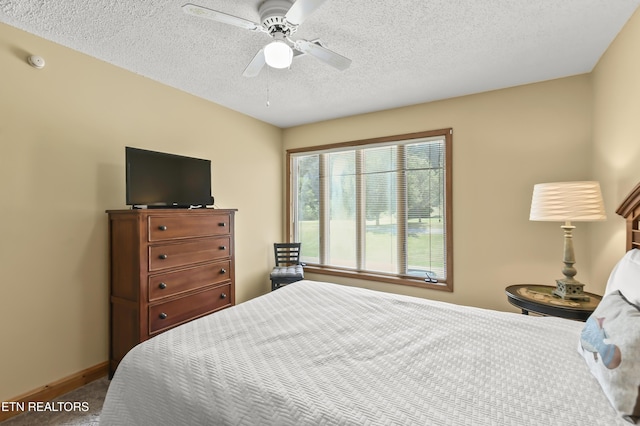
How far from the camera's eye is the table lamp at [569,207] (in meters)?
2.00

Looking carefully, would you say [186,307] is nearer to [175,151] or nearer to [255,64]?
[175,151]

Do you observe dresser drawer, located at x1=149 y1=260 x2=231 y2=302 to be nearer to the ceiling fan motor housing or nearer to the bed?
the bed

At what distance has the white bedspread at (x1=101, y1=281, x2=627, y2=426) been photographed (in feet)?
2.96

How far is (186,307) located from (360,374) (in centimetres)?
191

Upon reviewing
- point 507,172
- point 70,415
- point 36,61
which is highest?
point 36,61

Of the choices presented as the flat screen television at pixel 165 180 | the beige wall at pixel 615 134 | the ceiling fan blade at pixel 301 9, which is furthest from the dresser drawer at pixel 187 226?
the beige wall at pixel 615 134

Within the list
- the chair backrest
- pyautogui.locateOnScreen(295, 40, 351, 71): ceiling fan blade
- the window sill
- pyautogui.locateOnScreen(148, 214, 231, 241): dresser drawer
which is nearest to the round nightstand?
the window sill

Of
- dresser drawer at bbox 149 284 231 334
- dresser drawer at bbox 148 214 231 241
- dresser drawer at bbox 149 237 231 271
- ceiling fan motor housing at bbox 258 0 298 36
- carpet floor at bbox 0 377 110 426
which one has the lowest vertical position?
carpet floor at bbox 0 377 110 426

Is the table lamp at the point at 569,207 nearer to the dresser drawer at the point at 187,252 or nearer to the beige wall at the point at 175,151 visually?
the beige wall at the point at 175,151

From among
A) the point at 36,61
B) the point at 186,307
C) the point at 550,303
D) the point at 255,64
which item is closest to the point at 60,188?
Answer: the point at 36,61

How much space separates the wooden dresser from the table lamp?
276 centimetres

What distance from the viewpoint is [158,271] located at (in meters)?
2.27

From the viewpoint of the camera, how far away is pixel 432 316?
1.69 metres

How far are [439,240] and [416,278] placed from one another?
0.53 metres
